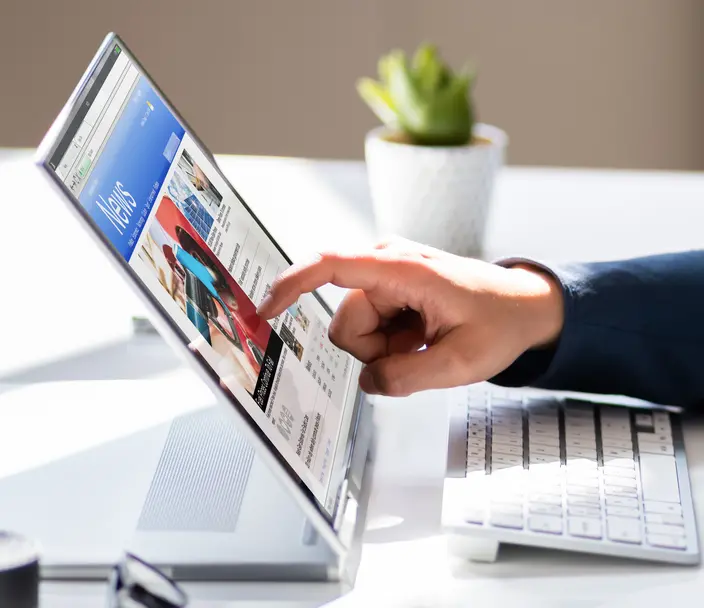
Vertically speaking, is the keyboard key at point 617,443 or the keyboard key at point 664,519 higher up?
the keyboard key at point 617,443

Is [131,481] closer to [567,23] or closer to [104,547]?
[104,547]

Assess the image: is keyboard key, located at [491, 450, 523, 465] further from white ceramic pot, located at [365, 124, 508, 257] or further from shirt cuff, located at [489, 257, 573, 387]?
white ceramic pot, located at [365, 124, 508, 257]

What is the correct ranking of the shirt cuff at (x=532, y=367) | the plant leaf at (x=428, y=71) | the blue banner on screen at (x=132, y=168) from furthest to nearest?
1. the plant leaf at (x=428, y=71)
2. the shirt cuff at (x=532, y=367)
3. the blue banner on screen at (x=132, y=168)

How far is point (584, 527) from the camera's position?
25.3 inches

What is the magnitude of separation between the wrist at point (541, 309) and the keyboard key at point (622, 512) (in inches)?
6.4

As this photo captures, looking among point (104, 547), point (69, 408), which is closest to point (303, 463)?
point (104, 547)

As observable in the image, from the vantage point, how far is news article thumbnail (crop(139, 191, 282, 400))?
64 centimetres

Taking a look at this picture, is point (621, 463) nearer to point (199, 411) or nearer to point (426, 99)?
point (199, 411)

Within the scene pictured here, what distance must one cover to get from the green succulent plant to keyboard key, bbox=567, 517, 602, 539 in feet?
1.87

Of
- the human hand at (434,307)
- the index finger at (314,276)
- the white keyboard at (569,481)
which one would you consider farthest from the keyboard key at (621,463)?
the index finger at (314,276)

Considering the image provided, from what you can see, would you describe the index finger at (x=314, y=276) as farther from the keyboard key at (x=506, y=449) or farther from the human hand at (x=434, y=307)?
the keyboard key at (x=506, y=449)

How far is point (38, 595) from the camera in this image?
21.9 inches

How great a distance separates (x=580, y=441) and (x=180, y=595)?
36 centimetres

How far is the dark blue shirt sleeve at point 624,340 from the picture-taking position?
811mm
